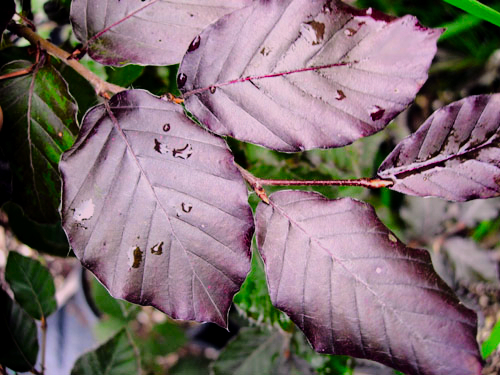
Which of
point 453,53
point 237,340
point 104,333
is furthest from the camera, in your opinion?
point 453,53

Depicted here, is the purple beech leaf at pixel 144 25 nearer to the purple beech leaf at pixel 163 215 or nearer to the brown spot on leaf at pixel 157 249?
the purple beech leaf at pixel 163 215

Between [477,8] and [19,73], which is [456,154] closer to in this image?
[477,8]

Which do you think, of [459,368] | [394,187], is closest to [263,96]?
[394,187]

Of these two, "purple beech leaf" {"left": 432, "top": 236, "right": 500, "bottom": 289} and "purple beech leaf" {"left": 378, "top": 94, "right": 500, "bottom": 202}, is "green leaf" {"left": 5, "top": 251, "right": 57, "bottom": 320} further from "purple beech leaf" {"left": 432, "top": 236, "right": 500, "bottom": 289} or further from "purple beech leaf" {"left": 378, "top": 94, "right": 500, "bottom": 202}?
"purple beech leaf" {"left": 432, "top": 236, "right": 500, "bottom": 289}

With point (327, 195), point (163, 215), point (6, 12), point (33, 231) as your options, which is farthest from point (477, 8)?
point (33, 231)

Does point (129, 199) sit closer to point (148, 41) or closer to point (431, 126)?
point (148, 41)

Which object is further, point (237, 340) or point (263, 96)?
point (237, 340)
